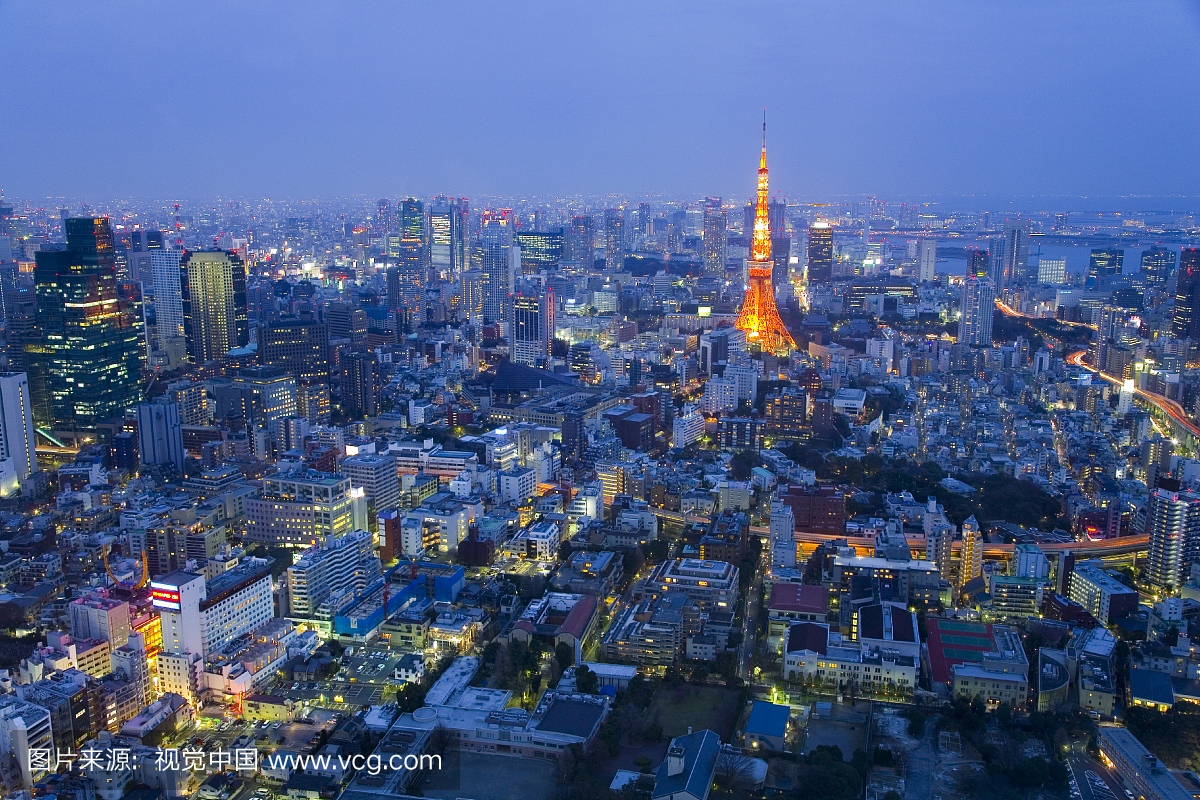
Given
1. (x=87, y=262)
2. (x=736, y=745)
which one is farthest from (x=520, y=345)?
(x=736, y=745)

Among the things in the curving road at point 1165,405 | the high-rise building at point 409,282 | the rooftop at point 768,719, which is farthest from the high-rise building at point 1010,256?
the rooftop at point 768,719

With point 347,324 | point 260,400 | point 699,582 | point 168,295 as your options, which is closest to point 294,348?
point 260,400

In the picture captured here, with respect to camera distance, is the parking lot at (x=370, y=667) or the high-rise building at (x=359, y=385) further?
the high-rise building at (x=359, y=385)

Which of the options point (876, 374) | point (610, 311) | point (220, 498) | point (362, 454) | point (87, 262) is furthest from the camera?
→ point (610, 311)

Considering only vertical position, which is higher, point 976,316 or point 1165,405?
point 976,316

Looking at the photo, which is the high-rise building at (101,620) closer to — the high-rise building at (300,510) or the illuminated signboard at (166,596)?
the illuminated signboard at (166,596)

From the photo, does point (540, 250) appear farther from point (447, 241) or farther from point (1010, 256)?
point (1010, 256)

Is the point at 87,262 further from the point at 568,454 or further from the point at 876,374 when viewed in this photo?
the point at 876,374
